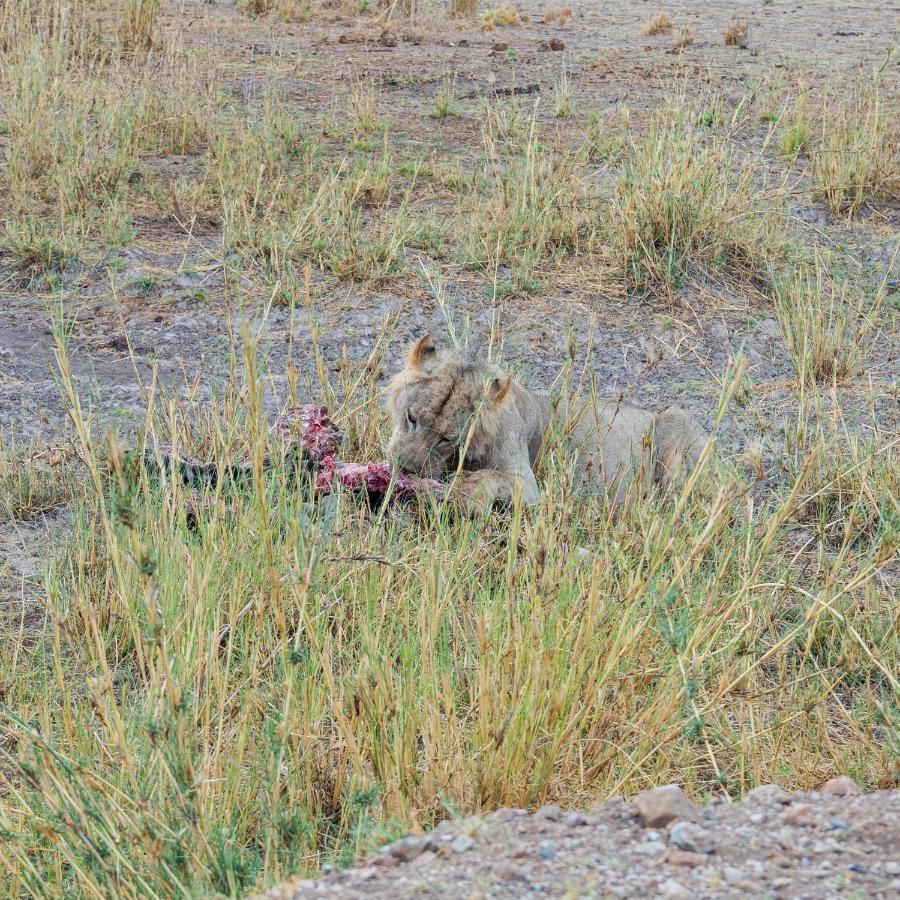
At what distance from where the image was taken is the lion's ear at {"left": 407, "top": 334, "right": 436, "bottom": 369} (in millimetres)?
4738

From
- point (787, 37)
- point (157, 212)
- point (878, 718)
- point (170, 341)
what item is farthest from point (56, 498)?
point (787, 37)

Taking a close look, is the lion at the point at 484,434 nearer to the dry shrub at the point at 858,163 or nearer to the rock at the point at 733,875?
the rock at the point at 733,875

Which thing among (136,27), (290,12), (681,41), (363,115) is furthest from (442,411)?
(290,12)

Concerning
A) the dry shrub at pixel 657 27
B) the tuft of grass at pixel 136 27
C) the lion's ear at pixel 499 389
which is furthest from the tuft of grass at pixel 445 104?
the lion's ear at pixel 499 389

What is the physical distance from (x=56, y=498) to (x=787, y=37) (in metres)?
12.6

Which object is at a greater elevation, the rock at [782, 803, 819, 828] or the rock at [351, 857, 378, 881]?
the rock at [782, 803, 819, 828]

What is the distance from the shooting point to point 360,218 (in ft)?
25.4

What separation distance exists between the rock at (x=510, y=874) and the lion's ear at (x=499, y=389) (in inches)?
107

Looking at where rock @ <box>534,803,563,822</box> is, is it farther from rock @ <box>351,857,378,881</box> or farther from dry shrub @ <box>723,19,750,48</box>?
dry shrub @ <box>723,19,750,48</box>

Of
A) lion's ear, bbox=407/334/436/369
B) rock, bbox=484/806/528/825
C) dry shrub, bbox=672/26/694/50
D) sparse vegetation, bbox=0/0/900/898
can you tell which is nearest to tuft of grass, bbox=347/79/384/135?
sparse vegetation, bbox=0/0/900/898

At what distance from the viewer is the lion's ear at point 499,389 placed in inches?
184

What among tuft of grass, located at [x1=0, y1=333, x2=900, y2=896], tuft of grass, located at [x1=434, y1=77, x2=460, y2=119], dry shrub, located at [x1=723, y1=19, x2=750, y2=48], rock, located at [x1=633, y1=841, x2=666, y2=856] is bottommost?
tuft of grass, located at [x1=0, y1=333, x2=900, y2=896]

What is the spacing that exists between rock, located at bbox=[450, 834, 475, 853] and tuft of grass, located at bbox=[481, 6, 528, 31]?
14.0 metres

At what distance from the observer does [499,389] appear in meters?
4.70
